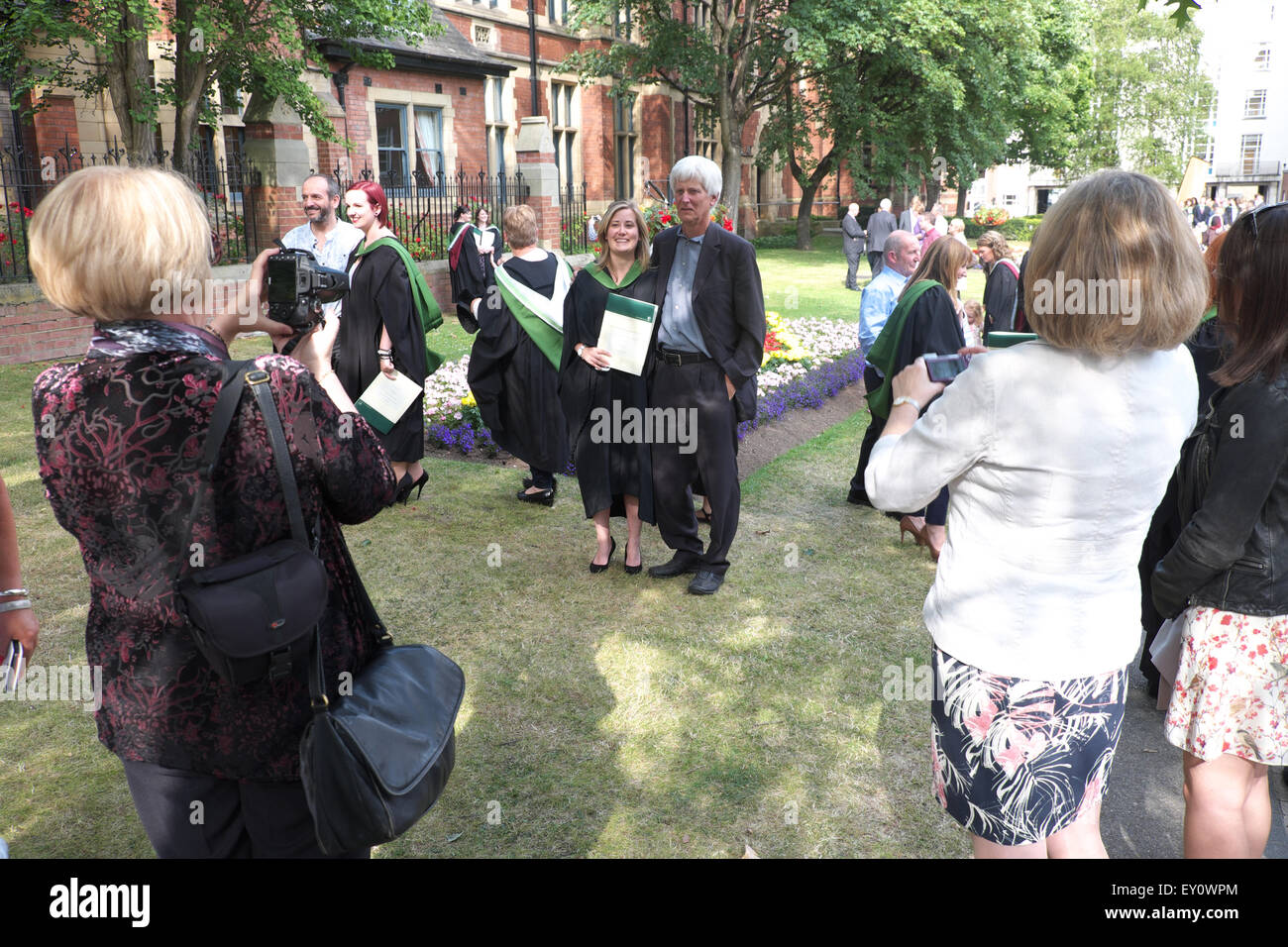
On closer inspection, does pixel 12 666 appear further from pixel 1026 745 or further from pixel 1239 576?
pixel 1239 576

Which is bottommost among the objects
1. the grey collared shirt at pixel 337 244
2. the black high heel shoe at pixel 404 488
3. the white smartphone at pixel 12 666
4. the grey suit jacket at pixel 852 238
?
the black high heel shoe at pixel 404 488

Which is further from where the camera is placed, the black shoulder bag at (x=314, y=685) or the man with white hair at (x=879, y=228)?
the man with white hair at (x=879, y=228)

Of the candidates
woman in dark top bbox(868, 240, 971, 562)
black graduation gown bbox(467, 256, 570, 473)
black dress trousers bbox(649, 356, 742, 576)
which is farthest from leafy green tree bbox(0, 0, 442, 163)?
woman in dark top bbox(868, 240, 971, 562)

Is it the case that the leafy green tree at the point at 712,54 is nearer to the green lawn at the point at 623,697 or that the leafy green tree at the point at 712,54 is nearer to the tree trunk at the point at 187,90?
the tree trunk at the point at 187,90

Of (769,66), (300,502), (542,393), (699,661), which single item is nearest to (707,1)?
(769,66)

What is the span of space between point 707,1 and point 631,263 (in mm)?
31107

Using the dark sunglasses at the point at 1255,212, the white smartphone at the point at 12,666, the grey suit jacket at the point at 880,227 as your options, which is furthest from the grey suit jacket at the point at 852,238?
the white smartphone at the point at 12,666

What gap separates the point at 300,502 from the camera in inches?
77.5

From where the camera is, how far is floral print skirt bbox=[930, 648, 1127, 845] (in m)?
2.17

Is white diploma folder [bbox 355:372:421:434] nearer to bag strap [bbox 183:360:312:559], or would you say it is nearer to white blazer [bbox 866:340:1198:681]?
bag strap [bbox 183:360:312:559]

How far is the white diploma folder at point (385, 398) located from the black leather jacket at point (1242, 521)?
484 cm

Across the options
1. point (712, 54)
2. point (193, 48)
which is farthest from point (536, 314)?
point (712, 54)

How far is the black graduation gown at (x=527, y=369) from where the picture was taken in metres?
7.04
